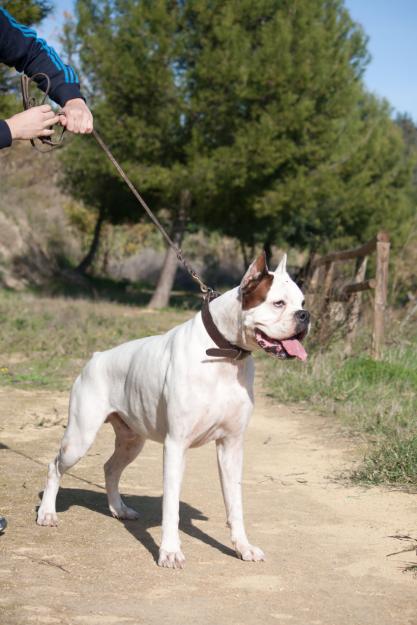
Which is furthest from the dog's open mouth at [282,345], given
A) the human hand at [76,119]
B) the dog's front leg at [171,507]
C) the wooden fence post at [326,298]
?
the wooden fence post at [326,298]

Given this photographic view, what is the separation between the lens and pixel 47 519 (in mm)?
5055

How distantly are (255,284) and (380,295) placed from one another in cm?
651

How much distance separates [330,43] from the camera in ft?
81.1

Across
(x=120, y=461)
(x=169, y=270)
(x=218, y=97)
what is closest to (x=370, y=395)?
(x=120, y=461)

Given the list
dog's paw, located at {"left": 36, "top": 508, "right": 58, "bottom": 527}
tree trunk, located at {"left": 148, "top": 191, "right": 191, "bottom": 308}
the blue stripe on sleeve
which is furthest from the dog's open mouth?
tree trunk, located at {"left": 148, "top": 191, "right": 191, "bottom": 308}

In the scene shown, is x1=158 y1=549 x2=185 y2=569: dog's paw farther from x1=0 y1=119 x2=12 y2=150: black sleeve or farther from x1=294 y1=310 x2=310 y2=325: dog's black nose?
x1=0 y1=119 x2=12 y2=150: black sleeve

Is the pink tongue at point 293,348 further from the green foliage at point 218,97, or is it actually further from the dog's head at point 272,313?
the green foliage at point 218,97

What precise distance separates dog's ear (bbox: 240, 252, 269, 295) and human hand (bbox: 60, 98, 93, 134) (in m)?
1.15

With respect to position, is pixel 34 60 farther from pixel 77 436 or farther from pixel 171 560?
pixel 171 560

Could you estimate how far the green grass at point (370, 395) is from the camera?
629cm

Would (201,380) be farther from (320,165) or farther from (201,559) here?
(320,165)

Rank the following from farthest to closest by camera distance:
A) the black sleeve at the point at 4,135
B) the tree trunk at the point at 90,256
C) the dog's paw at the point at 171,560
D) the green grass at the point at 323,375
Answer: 1. the tree trunk at the point at 90,256
2. the green grass at the point at 323,375
3. the dog's paw at the point at 171,560
4. the black sleeve at the point at 4,135

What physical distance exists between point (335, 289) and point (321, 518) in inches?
254

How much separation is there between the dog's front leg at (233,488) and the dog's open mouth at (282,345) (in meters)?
0.56
